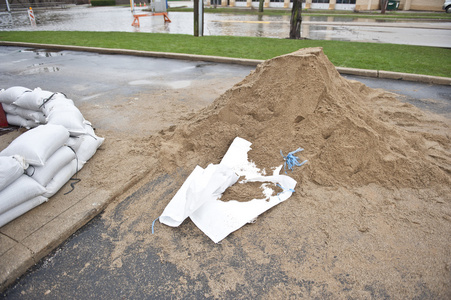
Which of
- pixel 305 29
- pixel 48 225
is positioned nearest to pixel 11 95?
pixel 48 225

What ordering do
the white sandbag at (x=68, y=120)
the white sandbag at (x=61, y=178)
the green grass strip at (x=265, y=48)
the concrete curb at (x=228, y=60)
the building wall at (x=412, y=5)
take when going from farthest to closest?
1. the building wall at (x=412, y=5)
2. the green grass strip at (x=265, y=48)
3. the concrete curb at (x=228, y=60)
4. the white sandbag at (x=68, y=120)
5. the white sandbag at (x=61, y=178)

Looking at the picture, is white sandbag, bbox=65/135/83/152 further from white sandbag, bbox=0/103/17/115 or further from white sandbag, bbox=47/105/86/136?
white sandbag, bbox=0/103/17/115

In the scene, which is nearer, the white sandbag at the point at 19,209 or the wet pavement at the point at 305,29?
the white sandbag at the point at 19,209

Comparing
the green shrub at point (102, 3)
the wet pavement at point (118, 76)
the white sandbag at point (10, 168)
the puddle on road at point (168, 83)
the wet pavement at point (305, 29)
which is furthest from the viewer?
the green shrub at point (102, 3)

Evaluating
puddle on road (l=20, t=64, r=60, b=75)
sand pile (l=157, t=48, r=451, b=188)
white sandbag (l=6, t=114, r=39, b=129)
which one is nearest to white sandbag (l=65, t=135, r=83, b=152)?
sand pile (l=157, t=48, r=451, b=188)

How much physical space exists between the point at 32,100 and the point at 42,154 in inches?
67.4

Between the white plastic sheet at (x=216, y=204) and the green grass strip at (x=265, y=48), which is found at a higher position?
the green grass strip at (x=265, y=48)

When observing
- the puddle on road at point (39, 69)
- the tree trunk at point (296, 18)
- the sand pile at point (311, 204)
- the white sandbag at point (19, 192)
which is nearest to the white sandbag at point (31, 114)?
the sand pile at point (311, 204)

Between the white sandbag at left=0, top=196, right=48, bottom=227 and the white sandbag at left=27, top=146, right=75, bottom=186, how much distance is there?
15 centimetres

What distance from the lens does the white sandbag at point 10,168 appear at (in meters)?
A: 2.33

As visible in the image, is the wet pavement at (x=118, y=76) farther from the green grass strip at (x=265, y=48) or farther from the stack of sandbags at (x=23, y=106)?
the stack of sandbags at (x=23, y=106)

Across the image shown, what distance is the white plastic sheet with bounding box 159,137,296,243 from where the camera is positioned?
252 cm

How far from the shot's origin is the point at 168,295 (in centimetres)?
197

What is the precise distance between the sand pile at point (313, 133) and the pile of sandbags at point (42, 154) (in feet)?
3.44
